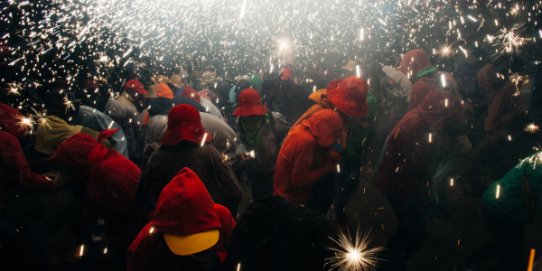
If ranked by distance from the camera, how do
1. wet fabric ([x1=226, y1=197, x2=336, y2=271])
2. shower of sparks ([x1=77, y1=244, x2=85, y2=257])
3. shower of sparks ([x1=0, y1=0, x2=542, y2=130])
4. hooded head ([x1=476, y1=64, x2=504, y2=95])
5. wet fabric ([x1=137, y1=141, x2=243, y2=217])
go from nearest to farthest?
wet fabric ([x1=226, y1=197, x2=336, y2=271]) < wet fabric ([x1=137, y1=141, x2=243, y2=217]) < shower of sparks ([x1=77, y1=244, x2=85, y2=257]) < hooded head ([x1=476, y1=64, x2=504, y2=95]) < shower of sparks ([x1=0, y1=0, x2=542, y2=130])

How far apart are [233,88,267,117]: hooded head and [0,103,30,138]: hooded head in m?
2.52

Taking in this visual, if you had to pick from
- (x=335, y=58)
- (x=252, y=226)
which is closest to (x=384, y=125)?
(x=335, y=58)

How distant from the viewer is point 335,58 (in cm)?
732

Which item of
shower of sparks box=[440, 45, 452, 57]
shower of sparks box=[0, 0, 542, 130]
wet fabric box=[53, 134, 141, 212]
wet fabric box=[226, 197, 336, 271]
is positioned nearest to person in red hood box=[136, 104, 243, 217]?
wet fabric box=[53, 134, 141, 212]

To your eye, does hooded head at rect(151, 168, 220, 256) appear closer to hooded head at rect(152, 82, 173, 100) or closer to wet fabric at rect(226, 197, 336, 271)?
wet fabric at rect(226, 197, 336, 271)

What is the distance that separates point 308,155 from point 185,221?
4.63ft

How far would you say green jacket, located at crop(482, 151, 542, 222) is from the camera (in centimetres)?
305

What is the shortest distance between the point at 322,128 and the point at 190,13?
17485 millimetres

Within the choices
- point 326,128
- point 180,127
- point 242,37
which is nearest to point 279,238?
point 326,128

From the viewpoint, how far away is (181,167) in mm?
3229

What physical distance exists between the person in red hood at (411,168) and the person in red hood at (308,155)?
58 cm

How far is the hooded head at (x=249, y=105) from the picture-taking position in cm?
409

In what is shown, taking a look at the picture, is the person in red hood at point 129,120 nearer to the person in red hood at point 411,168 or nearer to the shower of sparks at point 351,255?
the shower of sparks at point 351,255

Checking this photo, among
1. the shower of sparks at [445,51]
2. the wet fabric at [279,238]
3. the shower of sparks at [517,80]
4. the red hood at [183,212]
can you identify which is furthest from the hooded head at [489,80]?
the red hood at [183,212]
